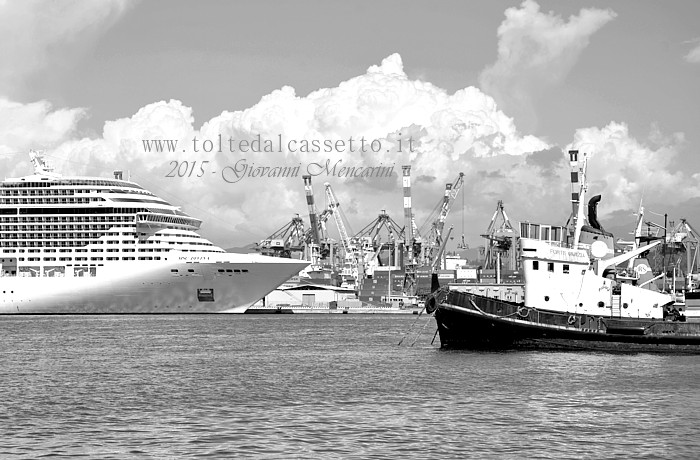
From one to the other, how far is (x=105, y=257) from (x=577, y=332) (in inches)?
2760

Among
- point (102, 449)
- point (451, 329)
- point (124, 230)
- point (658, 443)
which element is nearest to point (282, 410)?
point (102, 449)

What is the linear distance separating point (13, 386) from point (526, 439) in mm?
22121

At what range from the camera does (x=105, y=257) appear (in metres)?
111

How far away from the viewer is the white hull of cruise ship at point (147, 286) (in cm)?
11088

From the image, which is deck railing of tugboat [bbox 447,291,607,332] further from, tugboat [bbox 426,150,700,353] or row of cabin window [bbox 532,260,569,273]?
row of cabin window [bbox 532,260,569,273]

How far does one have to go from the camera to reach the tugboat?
52.9 metres

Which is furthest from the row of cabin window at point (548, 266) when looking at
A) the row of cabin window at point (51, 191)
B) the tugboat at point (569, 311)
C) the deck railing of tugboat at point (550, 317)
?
the row of cabin window at point (51, 191)

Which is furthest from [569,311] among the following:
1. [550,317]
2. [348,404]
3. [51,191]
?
[51,191]

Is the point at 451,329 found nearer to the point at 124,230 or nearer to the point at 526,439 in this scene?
the point at 526,439

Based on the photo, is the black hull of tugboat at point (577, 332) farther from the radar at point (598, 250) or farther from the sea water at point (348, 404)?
the radar at point (598, 250)

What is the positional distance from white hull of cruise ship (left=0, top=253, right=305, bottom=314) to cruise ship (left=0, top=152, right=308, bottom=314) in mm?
111

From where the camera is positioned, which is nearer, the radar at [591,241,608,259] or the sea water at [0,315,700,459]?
the sea water at [0,315,700,459]

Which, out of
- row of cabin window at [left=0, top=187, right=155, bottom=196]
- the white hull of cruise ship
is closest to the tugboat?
the white hull of cruise ship

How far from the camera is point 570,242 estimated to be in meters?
62.1
